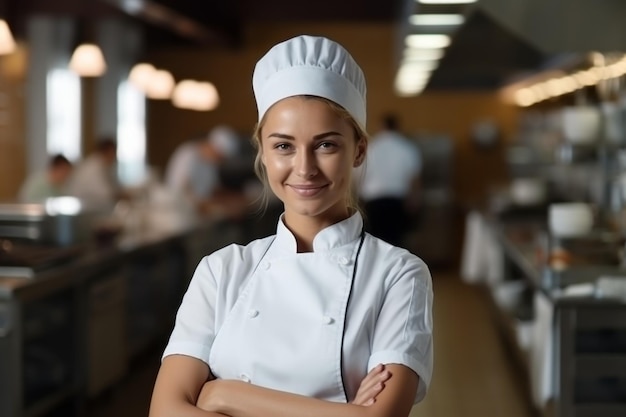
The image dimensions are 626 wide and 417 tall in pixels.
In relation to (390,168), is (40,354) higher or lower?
lower

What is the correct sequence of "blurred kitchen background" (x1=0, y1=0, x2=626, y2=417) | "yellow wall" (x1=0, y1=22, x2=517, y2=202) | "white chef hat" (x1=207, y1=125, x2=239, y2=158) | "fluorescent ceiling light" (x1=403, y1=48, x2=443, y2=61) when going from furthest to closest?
1. "yellow wall" (x1=0, y1=22, x2=517, y2=202)
2. "white chef hat" (x1=207, y1=125, x2=239, y2=158)
3. "fluorescent ceiling light" (x1=403, y1=48, x2=443, y2=61)
4. "blurred kitchen background" (x1=0, y1=0, x2=626, y2=417)

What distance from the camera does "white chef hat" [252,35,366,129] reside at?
177cm

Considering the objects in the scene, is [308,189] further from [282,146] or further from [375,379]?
[375,379]

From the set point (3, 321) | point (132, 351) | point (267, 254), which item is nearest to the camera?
point (267, 254)

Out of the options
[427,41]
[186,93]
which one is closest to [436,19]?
[427,41]

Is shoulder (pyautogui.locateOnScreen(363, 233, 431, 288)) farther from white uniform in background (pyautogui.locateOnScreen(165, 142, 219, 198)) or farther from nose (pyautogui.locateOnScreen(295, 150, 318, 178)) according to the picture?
white uniform in background (pyautogui.locateOnScreen(165, 142, 219, 198))

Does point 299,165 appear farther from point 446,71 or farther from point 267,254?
point 446,71

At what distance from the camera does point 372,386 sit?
1.70 m

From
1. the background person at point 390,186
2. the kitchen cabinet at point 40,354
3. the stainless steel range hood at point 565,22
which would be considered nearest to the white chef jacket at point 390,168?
the background person at point 390,186

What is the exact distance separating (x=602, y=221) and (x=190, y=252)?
3.62 meters

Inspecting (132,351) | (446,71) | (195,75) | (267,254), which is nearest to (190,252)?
(132,351)

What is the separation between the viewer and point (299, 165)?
174cm

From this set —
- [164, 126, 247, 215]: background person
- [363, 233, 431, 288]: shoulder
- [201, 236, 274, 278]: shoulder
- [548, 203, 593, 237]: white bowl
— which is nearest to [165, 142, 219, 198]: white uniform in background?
[164, 126, 247, 215]: background person

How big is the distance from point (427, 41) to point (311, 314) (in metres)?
4.89
